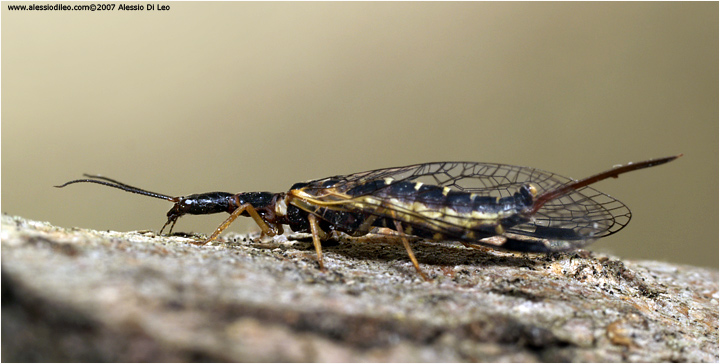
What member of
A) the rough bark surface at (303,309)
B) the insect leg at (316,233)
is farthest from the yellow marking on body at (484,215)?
the insect leg at (316,233)

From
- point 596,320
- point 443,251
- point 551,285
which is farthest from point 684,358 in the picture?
point 443,251

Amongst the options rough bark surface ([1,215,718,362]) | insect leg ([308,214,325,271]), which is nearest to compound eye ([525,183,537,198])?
rough bark surface ([1,215,718,362])

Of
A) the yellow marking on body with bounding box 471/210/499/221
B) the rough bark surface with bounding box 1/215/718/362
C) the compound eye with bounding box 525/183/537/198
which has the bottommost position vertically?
the rough bark surface with bounding box 1/215/718/362

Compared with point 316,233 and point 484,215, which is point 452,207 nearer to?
point 484,215

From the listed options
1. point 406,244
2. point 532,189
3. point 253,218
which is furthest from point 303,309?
point 532,189

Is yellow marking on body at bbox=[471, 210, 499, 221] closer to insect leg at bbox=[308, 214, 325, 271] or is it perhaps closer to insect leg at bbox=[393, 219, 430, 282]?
insect leg at bbox=[393, 219, 430, 282]

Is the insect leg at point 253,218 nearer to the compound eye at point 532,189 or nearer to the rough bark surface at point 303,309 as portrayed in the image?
the rough bark surface at point 303,309
